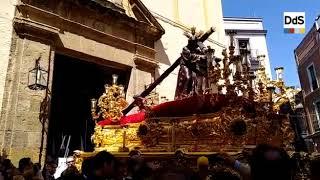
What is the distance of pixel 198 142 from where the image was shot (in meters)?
5.37

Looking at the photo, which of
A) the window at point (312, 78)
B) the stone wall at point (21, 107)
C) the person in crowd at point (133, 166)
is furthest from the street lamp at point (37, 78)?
the window at point (312, 78)

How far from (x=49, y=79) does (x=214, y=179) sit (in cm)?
654

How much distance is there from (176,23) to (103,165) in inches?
394

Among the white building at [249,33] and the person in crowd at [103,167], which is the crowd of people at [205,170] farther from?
the white building at [249,33]

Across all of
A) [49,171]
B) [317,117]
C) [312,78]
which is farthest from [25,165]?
[312,78]

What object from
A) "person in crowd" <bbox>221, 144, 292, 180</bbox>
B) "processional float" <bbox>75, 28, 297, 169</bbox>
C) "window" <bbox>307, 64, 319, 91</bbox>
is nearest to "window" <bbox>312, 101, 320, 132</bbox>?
"window" <bbox>307, 64, 319, 91</bbox>

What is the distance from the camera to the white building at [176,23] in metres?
11.1

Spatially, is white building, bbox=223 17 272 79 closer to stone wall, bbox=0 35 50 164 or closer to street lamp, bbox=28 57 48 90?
street lamp, bbox=28 57 48 90

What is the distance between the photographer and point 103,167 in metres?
2.70

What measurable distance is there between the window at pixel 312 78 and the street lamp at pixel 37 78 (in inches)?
748

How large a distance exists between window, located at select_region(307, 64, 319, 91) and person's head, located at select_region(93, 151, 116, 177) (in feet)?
71.4

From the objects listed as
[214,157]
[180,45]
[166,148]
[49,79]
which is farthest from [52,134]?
[214,157]

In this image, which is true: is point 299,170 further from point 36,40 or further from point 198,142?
point 36,40

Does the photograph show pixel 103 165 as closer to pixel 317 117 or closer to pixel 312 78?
pixel 317 117
